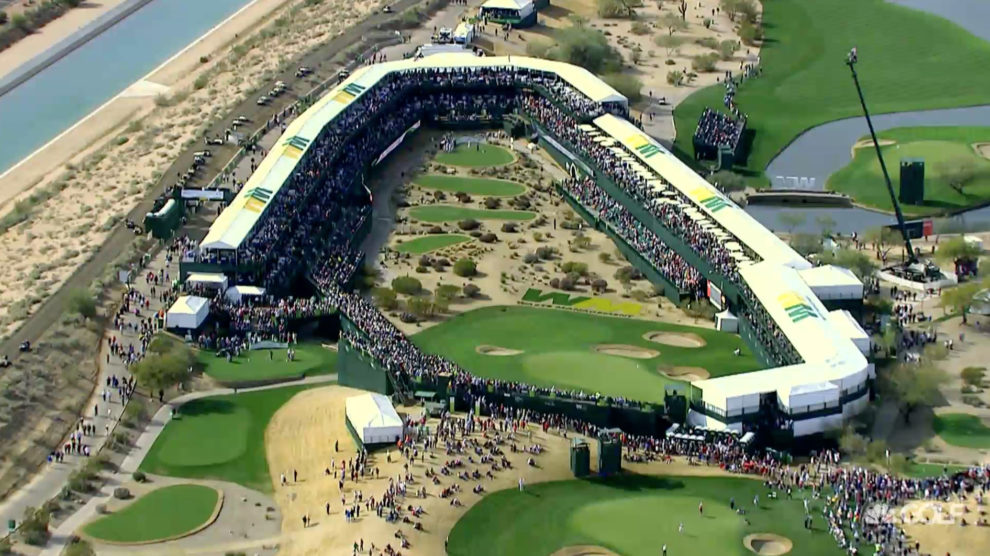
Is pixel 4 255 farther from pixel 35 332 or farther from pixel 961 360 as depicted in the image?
pixel 961 360

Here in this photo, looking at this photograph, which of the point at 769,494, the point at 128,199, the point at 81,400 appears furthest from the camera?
the point at 128,199

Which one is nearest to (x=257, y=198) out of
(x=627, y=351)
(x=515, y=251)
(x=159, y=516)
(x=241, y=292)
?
(x=241, y=292)

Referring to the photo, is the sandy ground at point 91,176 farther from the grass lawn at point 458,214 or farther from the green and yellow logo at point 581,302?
the green and yellow logo at point 581,302

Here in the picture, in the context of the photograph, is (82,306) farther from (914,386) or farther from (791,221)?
(791,221)

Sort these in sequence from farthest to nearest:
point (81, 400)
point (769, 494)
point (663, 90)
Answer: point (663, 90), point (81, 400), point (769, 494)

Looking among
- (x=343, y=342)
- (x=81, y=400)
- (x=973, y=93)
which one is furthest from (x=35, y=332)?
(x=973, y=93)

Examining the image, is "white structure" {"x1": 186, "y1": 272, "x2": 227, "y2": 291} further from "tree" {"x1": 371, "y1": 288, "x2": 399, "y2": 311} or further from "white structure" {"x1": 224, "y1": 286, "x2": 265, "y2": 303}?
"tree" {"x1": 371, "y1": 288, "x2": 399, "y2": 311}
